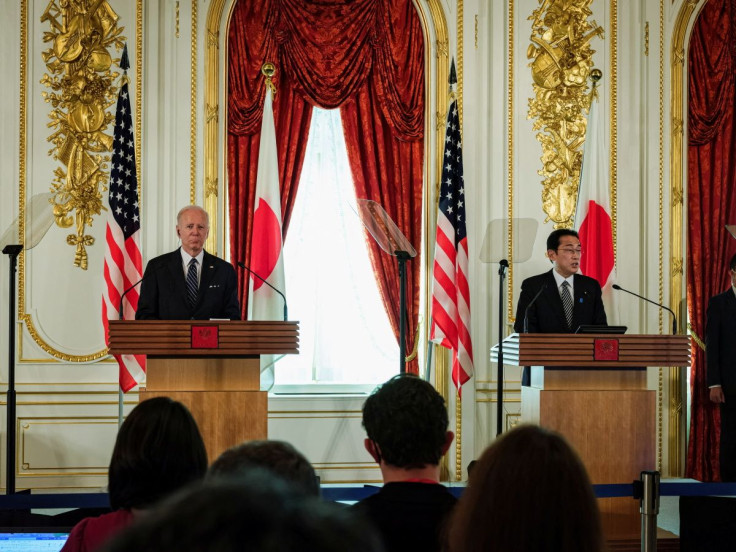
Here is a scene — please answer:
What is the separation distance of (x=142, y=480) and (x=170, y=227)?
17.0ft

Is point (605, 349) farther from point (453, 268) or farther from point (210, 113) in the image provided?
point (210, 113)

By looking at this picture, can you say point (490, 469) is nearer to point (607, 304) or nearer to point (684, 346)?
point (684, 346)

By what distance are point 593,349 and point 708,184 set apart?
322cm

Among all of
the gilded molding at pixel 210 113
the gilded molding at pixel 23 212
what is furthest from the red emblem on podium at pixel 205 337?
the gilded molding at pixel 210 113

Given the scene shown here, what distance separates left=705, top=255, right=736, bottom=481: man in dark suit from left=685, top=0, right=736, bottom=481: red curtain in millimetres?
920

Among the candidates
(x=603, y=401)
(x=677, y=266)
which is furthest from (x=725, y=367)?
(x=603, y=401)

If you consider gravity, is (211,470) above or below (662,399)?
above

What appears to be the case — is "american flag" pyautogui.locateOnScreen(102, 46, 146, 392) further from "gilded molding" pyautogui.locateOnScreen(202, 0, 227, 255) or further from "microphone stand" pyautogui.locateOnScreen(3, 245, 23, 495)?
"microphone stand" pyautogui.locateOnScreen(3, 245, 23, 495)

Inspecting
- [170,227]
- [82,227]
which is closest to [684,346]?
[170,227]

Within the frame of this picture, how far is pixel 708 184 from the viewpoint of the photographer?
24.3ft

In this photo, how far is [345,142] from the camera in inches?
279

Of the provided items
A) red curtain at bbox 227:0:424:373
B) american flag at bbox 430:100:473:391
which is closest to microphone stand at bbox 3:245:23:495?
red curtain at bbox 227:0:424:373

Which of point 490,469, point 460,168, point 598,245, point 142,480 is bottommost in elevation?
point 142,480

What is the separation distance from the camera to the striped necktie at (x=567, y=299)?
18.6ft
